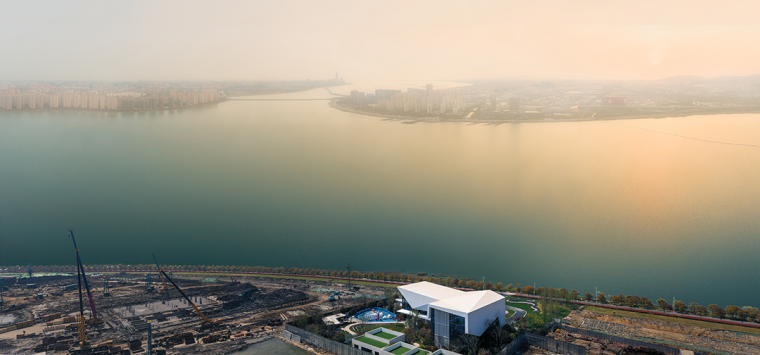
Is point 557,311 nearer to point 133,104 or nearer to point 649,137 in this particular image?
point 649,137

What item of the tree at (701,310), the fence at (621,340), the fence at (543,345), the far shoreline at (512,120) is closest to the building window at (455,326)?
the fence at (543,345)

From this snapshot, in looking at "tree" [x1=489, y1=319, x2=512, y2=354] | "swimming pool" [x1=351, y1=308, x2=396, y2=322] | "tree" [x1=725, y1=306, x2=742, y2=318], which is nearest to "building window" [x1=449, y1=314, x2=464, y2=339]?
"tree" [x1=489, y1=319, x2=512, y2=354]

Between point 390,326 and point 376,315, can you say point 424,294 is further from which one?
point 376,315

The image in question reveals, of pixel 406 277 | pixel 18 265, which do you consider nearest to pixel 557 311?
pixel 406 277

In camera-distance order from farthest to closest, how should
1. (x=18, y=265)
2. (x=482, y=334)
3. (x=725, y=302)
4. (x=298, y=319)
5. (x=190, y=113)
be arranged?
(x=190, y=113)
(x=18, y=265)
(x=725, y=302)
(x=298, y=319)
(x=482, y=334)

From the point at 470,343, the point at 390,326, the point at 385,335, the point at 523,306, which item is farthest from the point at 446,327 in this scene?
the point at 523,306

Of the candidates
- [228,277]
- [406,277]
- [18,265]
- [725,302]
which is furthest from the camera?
[18,265]

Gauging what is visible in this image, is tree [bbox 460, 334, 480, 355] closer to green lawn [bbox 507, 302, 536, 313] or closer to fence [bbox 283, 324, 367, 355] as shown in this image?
fence [bbox 283, 324, 367, 355]

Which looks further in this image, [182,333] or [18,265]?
[18,265]
